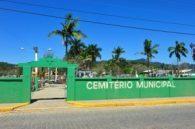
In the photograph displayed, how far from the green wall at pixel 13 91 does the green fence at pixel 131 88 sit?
129 inches

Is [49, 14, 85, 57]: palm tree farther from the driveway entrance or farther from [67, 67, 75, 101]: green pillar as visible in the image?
[67, 67, 75, 101]: green pillar

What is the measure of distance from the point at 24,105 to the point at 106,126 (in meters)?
10.5

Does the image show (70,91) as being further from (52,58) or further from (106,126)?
(106,126)

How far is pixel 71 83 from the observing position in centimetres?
2580

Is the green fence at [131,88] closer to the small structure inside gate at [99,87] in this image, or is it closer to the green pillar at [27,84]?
the small structure inside gate at [99,87]

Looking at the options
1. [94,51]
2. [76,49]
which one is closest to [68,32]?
[76,49]

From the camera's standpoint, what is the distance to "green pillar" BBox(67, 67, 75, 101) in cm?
2572

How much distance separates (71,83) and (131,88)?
4.56 metres

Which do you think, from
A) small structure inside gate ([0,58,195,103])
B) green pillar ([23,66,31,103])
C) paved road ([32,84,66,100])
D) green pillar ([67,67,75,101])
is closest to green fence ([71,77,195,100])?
small structure inside gate ([0,58,195,103])

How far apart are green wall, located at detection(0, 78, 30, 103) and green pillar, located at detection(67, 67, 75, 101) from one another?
106 inches

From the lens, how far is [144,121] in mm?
15008

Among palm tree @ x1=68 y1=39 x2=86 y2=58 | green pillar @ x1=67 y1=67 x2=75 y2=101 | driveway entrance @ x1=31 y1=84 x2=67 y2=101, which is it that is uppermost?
palm tree @ x1=68 y1=39 x2=86 y2=58

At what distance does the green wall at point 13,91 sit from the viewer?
965 inches

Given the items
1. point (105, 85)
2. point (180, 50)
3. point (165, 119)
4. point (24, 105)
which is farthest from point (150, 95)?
point (180, 50)
